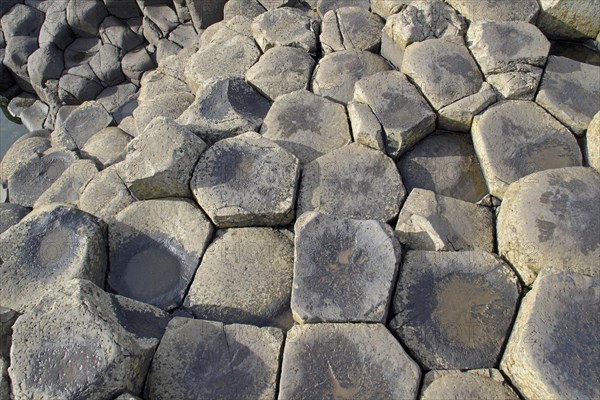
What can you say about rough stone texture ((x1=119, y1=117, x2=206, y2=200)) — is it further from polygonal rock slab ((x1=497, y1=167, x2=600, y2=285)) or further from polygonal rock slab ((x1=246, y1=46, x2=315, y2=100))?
polygonal rock slab ((x1=497, y1=167, x2=600, y2=285))

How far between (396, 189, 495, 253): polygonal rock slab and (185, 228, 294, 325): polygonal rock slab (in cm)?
70

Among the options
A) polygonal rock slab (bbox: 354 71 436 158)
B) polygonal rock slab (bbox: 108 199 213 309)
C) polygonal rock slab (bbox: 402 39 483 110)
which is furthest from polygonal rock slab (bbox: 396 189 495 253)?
polygonal rock slab (bbox: 108 199 213 309)

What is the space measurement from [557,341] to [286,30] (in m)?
3.02

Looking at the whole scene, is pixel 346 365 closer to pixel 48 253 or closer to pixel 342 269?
pixel 342 269

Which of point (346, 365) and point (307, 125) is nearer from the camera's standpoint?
point (346, 365)

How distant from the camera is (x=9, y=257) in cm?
282

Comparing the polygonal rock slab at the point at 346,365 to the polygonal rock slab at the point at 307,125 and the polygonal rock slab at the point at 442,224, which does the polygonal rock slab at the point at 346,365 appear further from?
the polygonal rock slab at the point at 307,125

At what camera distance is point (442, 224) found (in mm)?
2844

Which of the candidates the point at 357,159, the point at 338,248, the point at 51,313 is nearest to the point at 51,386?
the point at 51,313

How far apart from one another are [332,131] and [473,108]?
921 millimetres

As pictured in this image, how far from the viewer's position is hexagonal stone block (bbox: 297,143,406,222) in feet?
9.74

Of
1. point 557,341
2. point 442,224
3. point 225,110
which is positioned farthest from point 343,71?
point 557,341

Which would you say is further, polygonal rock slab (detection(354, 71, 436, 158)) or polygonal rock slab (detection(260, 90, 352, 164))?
polygonal rock slab (detection(260, 90, 352, 164))

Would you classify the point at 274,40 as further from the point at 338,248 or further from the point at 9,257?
the point at 9,257
